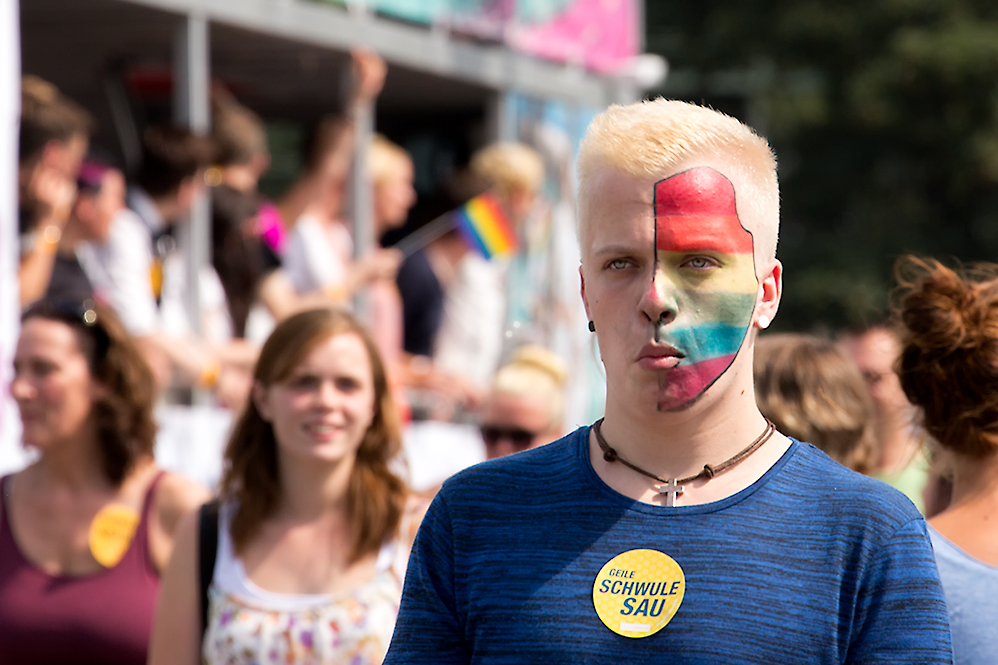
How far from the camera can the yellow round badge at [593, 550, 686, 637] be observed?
1.57 metres

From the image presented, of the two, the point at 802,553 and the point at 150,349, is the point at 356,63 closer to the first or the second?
the point at 150,349

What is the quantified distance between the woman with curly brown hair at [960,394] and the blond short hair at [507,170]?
16.4 ft

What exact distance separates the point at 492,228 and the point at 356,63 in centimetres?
121

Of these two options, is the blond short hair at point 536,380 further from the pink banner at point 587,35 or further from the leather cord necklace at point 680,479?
the pink banner at point 587,35

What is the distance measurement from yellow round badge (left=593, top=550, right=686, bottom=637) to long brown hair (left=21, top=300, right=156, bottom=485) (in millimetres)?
2386

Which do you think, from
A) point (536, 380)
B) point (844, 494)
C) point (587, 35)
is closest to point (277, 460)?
point (536, 380)

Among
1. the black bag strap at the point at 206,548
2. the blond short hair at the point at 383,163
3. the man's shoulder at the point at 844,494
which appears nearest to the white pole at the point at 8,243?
the black bag strap at the point at 206,548

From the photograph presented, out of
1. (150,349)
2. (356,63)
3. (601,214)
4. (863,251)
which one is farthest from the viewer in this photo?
(863,251)

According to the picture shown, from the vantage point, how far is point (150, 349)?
5.28 metres

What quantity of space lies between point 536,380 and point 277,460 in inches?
46.0

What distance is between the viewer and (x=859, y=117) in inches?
989

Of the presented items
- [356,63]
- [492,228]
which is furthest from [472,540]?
[356,63]

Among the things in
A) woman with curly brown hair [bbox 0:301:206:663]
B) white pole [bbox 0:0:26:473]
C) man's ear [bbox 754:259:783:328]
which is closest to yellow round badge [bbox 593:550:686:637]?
man's ear [bbox 754:259:783:328]

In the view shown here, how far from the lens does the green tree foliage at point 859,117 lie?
78.6 ft
